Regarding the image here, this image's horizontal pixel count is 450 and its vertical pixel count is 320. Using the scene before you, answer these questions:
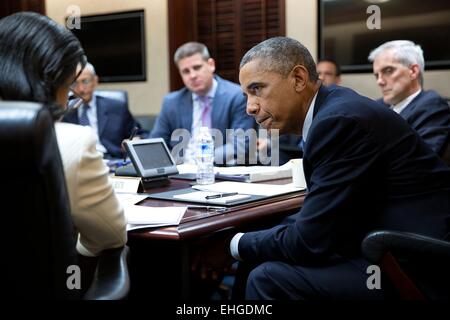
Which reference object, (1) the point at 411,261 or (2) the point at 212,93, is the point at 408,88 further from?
(1) the point at 411,261

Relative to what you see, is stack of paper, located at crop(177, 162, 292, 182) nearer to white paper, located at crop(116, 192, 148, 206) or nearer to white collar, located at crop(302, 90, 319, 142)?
white paper, located at crop(116, 192, 148, 206)

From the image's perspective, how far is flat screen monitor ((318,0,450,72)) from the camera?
403cm

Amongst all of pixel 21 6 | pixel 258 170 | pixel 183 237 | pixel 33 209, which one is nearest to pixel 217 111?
pixel 258 170

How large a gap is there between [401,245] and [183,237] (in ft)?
1.92

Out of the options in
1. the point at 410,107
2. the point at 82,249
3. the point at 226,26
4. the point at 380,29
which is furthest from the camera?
the point at 226,26

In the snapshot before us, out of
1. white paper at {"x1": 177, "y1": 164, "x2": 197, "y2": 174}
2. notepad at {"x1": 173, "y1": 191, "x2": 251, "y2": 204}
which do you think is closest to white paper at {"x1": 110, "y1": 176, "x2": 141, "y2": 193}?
notepad at {"x1": 173, "y1": 191, "x2": 251, "y2": 204}

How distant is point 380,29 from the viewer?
425cm

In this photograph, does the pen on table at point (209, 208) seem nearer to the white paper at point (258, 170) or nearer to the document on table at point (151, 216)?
the document on table at point (151, 216)

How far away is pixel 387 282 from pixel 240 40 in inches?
144

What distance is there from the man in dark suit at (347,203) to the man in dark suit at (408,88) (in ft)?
4.96

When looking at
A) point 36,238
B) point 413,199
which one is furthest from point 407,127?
point 36,238
